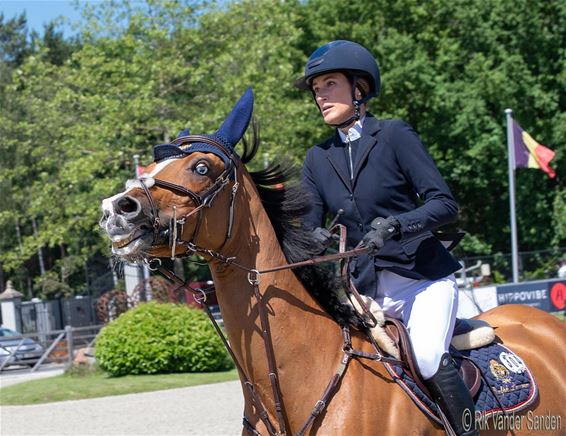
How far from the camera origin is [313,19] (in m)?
33.5

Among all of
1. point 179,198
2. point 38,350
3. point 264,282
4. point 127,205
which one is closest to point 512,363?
point 264,282

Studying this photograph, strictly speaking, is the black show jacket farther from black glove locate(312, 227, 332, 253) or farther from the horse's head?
the horse's head

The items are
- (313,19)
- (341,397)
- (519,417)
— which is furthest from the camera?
(313,19)

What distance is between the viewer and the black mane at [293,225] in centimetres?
412

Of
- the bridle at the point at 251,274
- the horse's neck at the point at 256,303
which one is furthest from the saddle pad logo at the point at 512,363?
the horse's neck at the point at 256,303

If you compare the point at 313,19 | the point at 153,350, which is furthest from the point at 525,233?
the point at 153,350

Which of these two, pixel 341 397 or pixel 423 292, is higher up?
pixel 423 292

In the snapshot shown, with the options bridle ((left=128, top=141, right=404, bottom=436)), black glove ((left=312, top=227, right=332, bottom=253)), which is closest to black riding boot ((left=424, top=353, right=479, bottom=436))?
bridle ((left=128, top=141, right=404, bottom=436))

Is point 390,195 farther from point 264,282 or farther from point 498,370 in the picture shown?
point 498,370

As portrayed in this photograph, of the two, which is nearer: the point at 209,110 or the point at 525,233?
the point at 209,110

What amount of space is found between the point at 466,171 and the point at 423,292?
3048 centimetres

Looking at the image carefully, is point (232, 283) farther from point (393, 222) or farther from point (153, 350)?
point (153, 350)

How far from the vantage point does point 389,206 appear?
4227 millimetres

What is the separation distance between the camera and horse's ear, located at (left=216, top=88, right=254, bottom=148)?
3.93 metres
